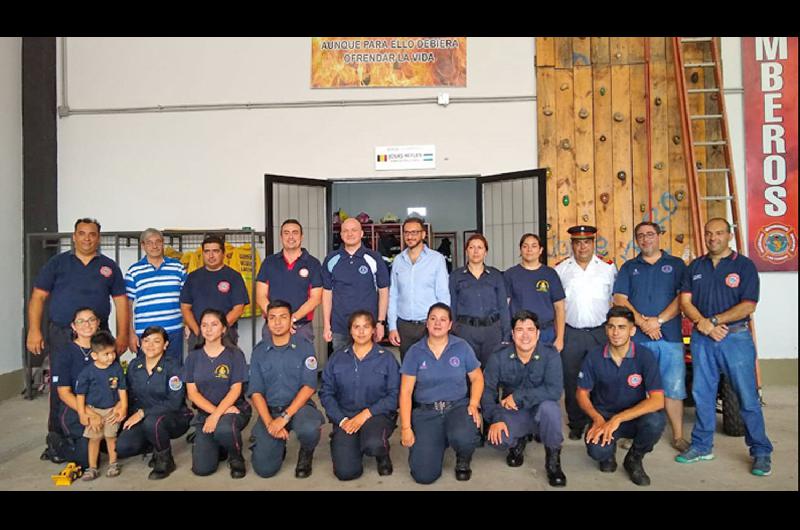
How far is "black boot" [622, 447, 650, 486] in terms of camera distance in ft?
10.8

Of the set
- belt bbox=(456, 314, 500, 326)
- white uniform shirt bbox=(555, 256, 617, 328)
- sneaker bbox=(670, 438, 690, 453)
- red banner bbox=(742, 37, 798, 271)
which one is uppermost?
red banner bbox=(742, 37, 798, 271)

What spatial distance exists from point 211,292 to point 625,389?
3.10m

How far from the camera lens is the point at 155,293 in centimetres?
443

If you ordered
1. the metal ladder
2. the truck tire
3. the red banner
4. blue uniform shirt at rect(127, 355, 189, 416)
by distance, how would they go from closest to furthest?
blue uniform shirt at rect(127, 355, 189, 416) < the truck tire < the metal ladder < the red banner

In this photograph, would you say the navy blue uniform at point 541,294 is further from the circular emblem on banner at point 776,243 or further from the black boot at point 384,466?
the circular emblem on banner at point 776,243

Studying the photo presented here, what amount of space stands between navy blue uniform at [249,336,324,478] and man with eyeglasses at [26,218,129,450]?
1.12m

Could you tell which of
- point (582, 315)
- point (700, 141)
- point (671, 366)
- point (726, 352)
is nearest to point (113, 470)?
point (582, 315)

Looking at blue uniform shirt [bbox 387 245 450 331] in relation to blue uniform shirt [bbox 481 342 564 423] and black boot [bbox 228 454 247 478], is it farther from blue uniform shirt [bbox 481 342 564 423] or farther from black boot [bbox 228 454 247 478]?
black boot [bbox 228 454 247 478]

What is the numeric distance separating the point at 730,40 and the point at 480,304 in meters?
4.41

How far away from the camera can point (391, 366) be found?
3648mm

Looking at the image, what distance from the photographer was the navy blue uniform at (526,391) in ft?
11.3

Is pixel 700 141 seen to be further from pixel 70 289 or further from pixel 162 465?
pixel 70 289

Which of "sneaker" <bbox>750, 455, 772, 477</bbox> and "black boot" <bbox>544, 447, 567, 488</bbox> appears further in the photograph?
"sneaker" <bbox>750, 455, 772, 477</bbox>

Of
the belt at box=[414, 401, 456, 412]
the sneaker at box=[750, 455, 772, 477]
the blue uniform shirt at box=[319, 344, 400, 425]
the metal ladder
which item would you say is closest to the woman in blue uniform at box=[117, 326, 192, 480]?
the blue uniform shirt at box=[319, 344, 400, 425]
